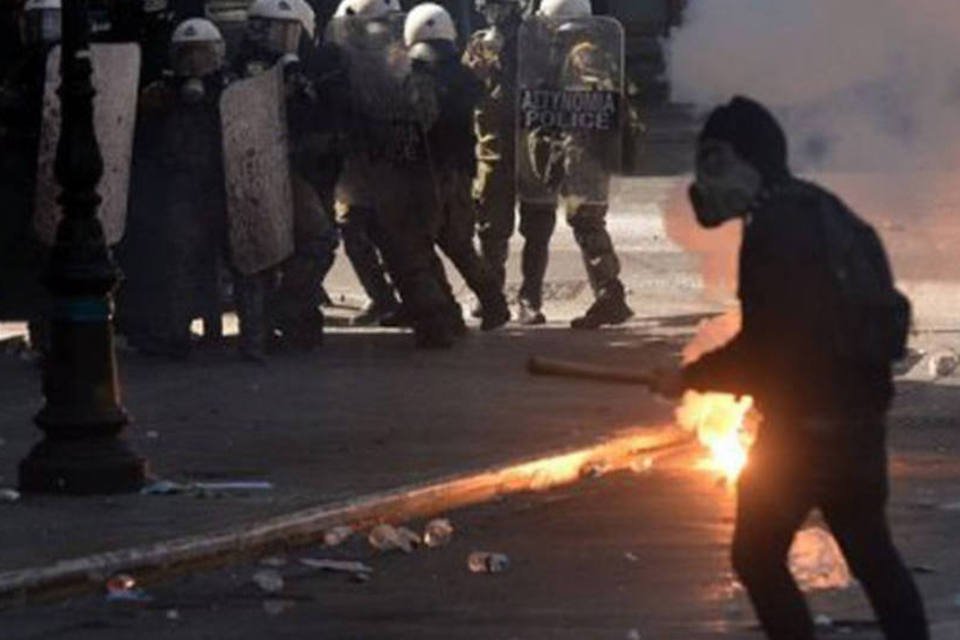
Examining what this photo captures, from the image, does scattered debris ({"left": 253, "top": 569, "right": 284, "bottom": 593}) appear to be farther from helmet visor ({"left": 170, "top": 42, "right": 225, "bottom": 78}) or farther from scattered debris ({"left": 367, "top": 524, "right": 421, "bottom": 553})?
helmet visor ({"left": 170, "top": 42, "right": 225, "bottom": 78})

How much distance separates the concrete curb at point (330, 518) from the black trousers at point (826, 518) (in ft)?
11.4

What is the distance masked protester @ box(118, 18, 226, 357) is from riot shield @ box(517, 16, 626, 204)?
9.93ft

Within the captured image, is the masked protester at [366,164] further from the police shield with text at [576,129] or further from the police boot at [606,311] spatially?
the police boot at [606,311]

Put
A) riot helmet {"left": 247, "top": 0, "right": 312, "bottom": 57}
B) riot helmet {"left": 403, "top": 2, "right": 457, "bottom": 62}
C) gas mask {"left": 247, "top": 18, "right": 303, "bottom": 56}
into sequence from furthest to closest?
riot helmet {"left": 403, "top": 2, "right": 457, "bottom": 62} < riot helmet {"left": 247, "top": 0, "right": 312, "bottom": 57} < gas mask {"left": 247, "top": 18, "right": 303, "bottom": 56}

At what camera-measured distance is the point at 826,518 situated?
972 centimetres

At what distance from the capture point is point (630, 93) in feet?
82.0

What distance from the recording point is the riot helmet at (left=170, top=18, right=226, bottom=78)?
2075cm

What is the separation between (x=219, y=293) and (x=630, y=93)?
459 centimetres

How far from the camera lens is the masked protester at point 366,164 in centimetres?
2183

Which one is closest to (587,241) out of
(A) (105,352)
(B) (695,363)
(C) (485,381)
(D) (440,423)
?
(C) (485,381)

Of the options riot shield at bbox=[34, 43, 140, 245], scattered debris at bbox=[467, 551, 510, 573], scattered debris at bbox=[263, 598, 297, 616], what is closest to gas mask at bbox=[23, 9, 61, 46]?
riot shield at bbox=[34, 43, 140, 245]

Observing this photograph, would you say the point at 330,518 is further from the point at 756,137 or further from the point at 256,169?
the point at 256,169

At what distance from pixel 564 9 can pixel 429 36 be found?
1801 mm

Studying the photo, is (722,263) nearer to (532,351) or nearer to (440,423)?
(532,351)
